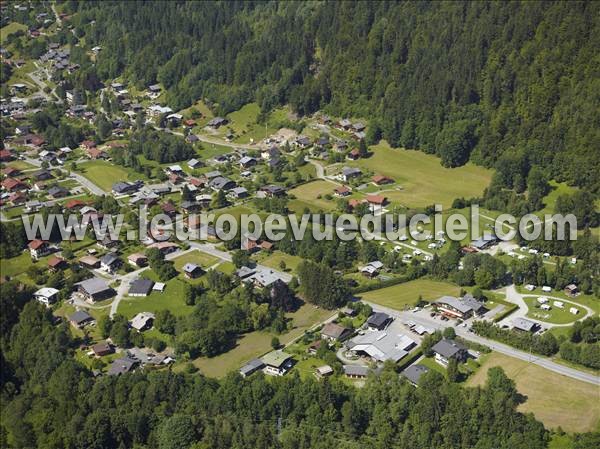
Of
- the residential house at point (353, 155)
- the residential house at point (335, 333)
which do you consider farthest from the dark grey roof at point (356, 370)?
the residential house at point (353, 155)

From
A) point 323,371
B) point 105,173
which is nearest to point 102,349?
point 323,371

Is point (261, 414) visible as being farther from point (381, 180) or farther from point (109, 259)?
point (381, 180)

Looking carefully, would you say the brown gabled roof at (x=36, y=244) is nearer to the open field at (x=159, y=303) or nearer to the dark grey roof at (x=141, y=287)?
the dark grey roof at (x=141, y=287)

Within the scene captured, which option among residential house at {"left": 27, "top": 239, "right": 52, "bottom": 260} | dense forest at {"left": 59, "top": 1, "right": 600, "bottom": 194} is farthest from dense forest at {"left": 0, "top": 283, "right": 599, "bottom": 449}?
dense forest at {"left": 59, "top": 1, "right": 600, "bottom": 194}

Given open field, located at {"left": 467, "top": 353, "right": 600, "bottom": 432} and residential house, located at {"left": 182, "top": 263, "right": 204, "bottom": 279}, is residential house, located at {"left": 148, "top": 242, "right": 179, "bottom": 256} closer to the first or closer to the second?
residential house, located at {"left": 182, "top": 263, "right": 204, "bottom": 279}

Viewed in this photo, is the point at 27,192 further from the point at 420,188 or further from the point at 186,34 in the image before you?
the point at 186,34

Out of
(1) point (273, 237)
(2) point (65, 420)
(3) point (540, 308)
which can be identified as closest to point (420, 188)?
(1) point (273, 237)

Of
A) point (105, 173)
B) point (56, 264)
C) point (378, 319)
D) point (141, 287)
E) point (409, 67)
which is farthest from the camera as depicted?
point (409, 67)
